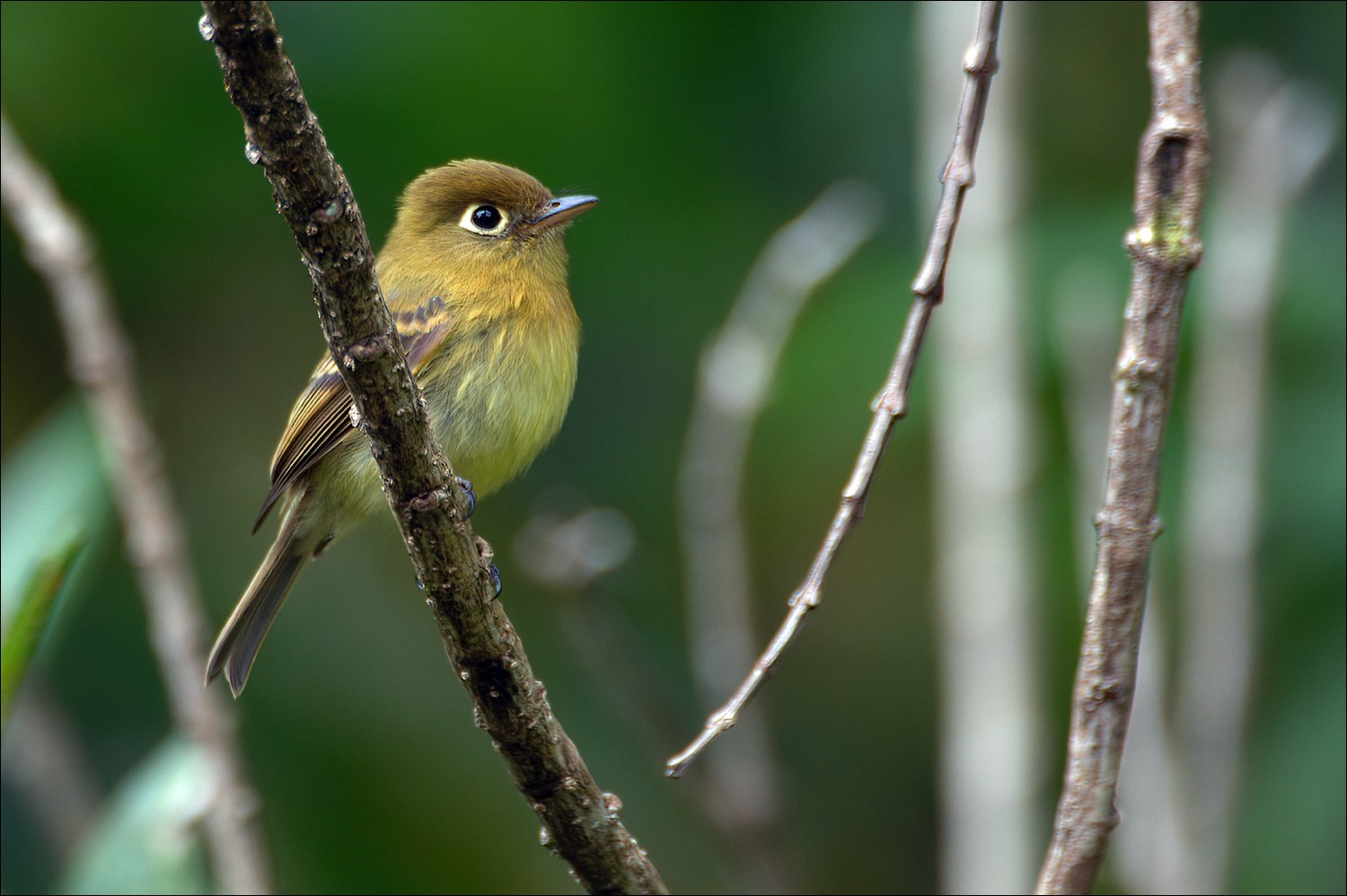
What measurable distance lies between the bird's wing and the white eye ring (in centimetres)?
44

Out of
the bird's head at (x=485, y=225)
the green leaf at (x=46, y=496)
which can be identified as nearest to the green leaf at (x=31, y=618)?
the green leaf at (x=46, y=496)

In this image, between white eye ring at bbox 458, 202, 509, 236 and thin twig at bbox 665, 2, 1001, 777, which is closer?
thin twig at bbox 665, 2, 1001, 777

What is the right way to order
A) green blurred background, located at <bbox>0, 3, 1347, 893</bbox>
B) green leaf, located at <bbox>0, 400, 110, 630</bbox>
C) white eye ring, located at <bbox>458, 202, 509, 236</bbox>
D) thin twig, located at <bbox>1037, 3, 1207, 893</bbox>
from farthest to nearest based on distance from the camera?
green blurred background, located at <bbox>0, 3, 1347, 893</bbox>, white eye ring, located at <bbox>458, 202, 509, 236</bbox>, green leaf, located at <bbox>0, 400, 110, 630</bbox>, thin twig, located at <bbox>1037, 3, 1207, 893</bbox>

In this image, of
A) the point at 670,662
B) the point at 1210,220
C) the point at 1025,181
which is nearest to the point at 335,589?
the point at 670,662

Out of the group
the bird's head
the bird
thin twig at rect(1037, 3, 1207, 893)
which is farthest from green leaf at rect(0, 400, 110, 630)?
thin twig at rect(1037, 3, 1207, 893)

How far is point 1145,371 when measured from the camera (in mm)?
2023

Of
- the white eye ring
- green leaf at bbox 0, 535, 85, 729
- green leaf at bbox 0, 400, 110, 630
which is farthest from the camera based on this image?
the white eye ring

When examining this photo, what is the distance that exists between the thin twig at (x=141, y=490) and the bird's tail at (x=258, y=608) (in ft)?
0.76

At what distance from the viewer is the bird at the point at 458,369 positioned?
149 inches

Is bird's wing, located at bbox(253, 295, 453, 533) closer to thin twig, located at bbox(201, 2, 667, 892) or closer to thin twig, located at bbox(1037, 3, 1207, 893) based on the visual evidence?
thin twig, located at bbox(201, 2, 667, 892)

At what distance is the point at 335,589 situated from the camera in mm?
5477

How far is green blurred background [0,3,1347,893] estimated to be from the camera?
512 cm

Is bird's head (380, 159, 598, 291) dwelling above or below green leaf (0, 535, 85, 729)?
→ above

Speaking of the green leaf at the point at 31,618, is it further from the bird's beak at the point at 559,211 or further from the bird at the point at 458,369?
the bird's beak at the point at 559,211
